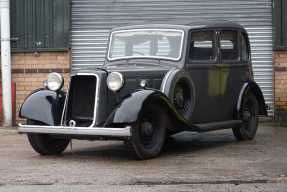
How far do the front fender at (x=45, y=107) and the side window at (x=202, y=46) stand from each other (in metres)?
2.08

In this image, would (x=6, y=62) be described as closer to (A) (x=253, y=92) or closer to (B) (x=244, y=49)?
(B) (x=244, y=49)

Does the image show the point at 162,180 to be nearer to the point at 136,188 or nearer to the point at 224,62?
the point at 136,188

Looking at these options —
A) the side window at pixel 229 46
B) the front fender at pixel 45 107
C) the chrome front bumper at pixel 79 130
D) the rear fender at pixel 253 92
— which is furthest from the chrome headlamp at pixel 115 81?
the rear fender at pixel 253 92

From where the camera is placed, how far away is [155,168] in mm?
8219

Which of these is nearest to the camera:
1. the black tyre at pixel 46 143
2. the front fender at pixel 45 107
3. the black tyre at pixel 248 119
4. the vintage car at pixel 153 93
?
the vintage car at pixel 153 93

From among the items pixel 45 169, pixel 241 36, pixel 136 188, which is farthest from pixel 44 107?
pixel 241 36

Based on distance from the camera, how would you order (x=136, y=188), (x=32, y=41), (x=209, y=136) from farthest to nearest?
(x=32, y=41) → (x=209, y=136) → (x=136, y=188)

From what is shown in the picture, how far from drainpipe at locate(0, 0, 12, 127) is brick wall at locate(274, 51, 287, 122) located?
567 cm

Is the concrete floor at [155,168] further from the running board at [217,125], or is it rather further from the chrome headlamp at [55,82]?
the chrome headlamp at [55,82]

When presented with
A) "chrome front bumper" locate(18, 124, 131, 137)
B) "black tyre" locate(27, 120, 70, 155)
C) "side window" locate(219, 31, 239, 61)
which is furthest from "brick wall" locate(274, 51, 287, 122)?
"chrome front bumper" locate(18, 124, 131, 137)

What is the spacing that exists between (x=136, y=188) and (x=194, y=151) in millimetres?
3079

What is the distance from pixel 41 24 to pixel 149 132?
21.6 feet

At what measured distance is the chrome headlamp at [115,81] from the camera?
8.80m

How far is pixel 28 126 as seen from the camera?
29.6 feet
